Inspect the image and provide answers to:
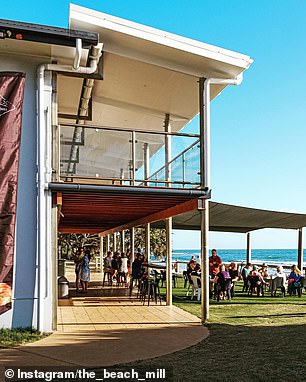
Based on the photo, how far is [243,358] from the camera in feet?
23.0

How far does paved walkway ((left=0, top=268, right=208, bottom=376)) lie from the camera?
7.18 metres

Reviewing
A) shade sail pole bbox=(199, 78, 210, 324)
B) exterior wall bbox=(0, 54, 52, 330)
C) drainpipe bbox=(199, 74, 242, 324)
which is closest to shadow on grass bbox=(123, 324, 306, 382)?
shade sail pole bbox=(199, 78, 210, 324)

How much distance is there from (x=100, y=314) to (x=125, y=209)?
2.64 meters

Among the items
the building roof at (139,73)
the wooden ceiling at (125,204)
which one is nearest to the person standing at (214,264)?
the wooden ceiling at (125,204)

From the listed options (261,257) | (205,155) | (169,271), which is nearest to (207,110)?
(205,155)

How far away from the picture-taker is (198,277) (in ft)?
46.4

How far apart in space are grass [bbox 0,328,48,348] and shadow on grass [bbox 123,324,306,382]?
2.37m

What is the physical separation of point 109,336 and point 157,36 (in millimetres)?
5368

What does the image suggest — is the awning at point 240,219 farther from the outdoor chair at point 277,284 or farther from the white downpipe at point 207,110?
the white downpipe at point 207,110

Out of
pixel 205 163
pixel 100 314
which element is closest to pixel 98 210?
pixel 100 314

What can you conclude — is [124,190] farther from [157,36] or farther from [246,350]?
[246,350]

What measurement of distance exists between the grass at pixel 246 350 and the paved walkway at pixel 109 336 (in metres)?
0.39

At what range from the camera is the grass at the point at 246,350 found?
20.3ft

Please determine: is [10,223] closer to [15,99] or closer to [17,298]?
[17,298]
